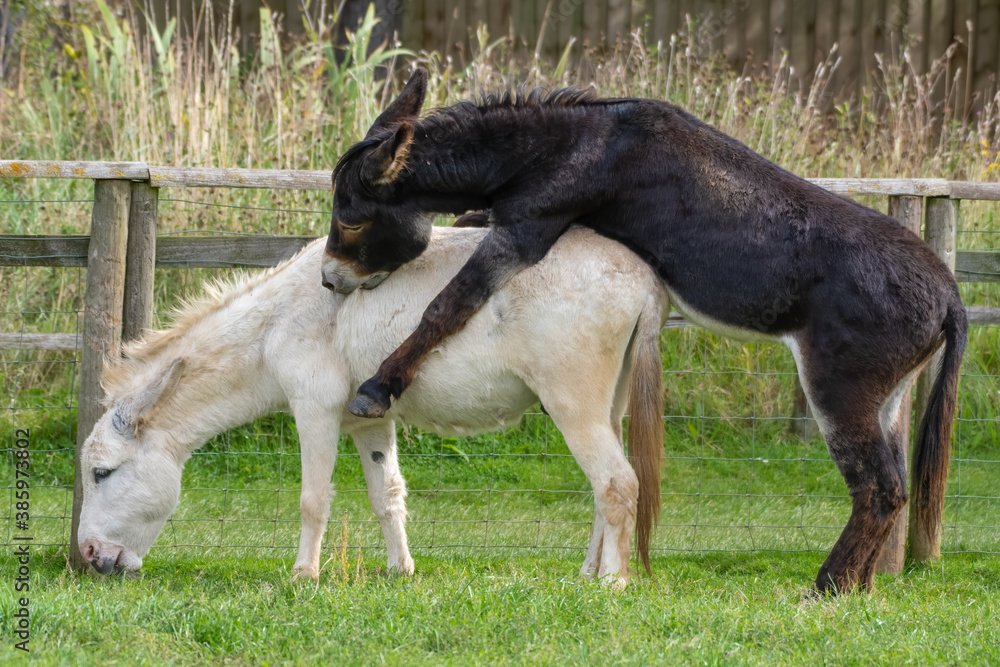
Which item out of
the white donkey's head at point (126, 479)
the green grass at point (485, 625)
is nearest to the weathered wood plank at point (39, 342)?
the white donkey's head at point (126, 479)

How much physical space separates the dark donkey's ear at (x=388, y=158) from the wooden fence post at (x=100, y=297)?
164 cm

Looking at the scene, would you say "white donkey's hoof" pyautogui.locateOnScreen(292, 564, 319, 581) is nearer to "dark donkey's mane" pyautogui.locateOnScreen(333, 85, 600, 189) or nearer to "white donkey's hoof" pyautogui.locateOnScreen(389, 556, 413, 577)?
"white donkey's hoof" pyautogui.locateOnScreen(389, 556, 413, 577)

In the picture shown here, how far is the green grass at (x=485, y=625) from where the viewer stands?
3.34 metres

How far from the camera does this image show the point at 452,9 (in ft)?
41.8

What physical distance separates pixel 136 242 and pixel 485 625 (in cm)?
302

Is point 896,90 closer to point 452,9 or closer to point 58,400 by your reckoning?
point 452,9

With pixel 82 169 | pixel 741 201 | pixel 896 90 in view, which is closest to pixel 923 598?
pixel 741 201

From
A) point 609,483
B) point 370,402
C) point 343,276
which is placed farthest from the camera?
point 343,276

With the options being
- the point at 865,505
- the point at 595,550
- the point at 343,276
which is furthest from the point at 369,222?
the point at 865,505

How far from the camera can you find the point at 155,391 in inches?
186

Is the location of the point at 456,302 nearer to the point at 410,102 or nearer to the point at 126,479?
the point at 410,102

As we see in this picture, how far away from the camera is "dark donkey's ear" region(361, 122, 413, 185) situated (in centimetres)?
427

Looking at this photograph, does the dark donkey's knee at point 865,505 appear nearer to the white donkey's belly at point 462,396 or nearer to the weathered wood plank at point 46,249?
the white donkey's belly at point 462,396

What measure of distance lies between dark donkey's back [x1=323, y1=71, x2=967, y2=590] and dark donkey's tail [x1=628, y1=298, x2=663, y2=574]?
24 cm
